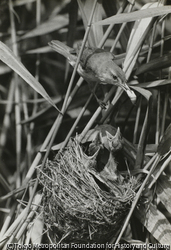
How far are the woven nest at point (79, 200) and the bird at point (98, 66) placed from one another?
36cm

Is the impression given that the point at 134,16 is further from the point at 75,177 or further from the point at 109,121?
the point at 75,177

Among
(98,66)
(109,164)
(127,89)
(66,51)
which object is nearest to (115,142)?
(109,164)

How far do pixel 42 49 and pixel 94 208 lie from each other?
1025 mm

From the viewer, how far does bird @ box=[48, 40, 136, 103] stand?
156 centimetres

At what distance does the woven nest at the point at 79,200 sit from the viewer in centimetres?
139

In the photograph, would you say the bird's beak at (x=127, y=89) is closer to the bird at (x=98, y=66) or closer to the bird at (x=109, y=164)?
the bird at (x=98, y=66)

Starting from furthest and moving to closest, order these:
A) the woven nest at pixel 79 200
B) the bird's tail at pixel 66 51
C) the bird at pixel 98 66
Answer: the bird's tail at pixel 66 51 → the bird at pixel 98 66 → the woven nest at pixel 79 200

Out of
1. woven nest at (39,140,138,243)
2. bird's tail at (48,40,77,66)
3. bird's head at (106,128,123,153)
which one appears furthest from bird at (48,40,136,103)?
woven nest at (39,140,138,243)

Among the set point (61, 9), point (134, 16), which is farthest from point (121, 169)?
point (61, 9)

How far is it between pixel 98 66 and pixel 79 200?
2.16ft

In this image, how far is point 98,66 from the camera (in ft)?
5.45

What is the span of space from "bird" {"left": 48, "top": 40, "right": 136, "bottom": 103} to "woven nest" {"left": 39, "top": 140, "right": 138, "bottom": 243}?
14.0 inches

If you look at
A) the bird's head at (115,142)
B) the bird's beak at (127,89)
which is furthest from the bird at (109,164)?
the bird's beak at (127,89)

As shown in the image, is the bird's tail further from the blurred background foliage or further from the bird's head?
the bird's head
